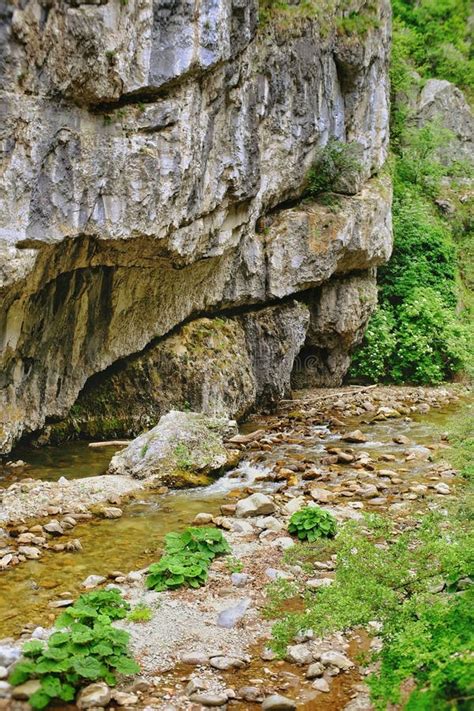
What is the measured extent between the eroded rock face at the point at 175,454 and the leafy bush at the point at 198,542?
101 inches

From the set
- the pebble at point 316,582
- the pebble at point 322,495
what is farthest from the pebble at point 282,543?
the pebble at point 322,495

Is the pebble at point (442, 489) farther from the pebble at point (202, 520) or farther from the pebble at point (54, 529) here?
the pebble at point (54, 529)

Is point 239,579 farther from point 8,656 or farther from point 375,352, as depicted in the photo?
point 375,352

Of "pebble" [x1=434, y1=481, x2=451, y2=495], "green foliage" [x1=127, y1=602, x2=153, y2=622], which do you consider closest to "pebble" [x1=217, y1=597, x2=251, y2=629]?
"green foliage" [x1=127, y1=602, x2=153, y2=622]

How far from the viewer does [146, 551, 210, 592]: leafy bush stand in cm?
603

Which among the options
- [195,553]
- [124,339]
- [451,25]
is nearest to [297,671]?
[195,553]

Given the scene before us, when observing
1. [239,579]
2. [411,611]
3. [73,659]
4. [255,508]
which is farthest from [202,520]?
[411,611]

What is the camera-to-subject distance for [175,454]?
390 inches

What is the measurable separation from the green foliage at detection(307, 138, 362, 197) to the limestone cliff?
0.89 feet

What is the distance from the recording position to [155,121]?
913 centimetres

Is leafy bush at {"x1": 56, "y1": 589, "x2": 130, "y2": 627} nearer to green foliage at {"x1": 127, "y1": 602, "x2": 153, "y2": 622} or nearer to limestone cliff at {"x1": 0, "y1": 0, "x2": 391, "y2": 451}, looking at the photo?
green foliage at {"x1": 127, "y1": 602, "x2": 153, "y2": 622}

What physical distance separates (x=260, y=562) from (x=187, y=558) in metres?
0.79

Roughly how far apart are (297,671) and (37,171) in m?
6.76

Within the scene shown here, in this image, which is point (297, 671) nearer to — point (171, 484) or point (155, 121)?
point (171, 484)
